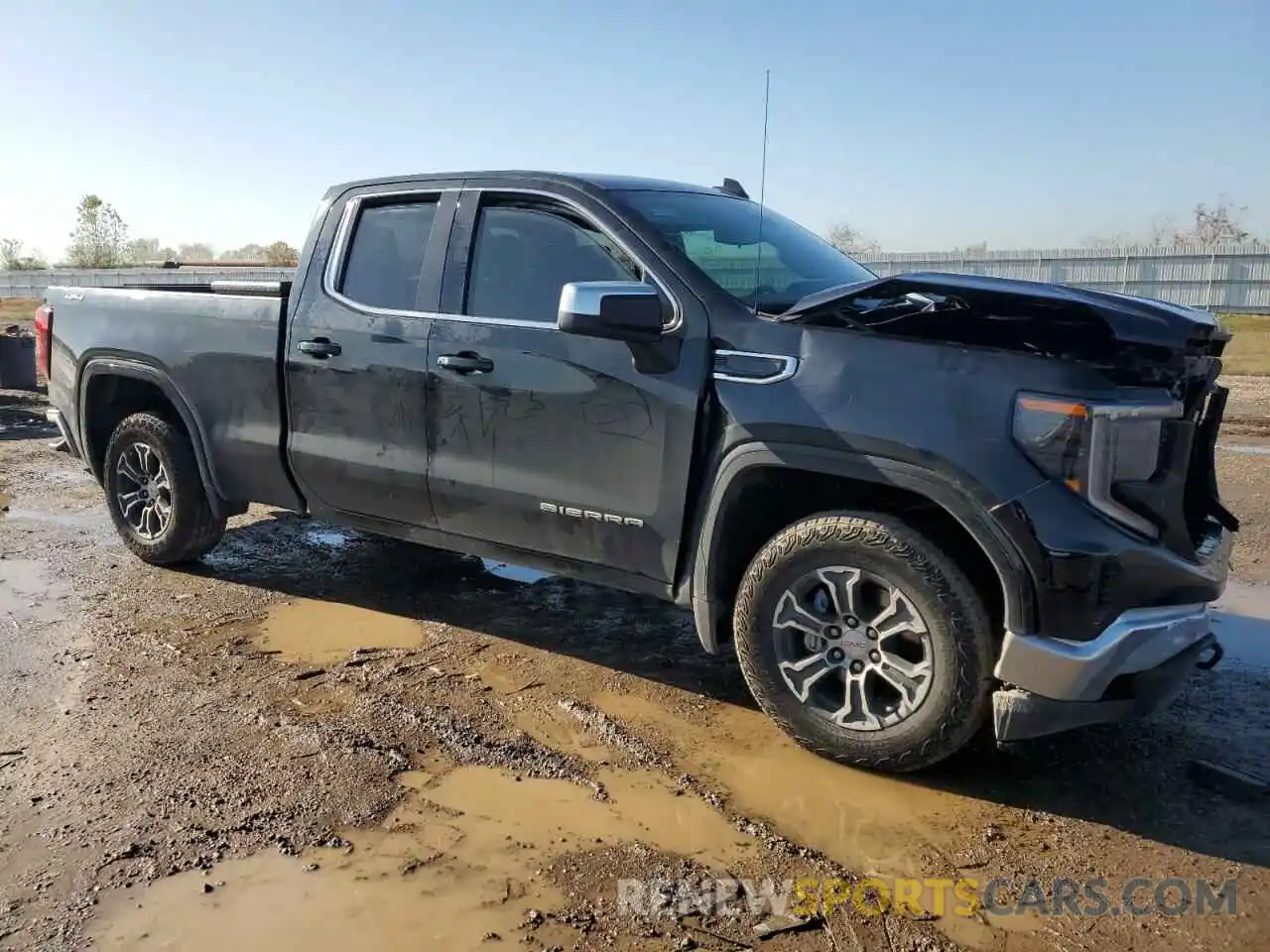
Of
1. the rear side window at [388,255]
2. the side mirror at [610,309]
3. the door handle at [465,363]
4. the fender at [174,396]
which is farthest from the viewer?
the fender at [174,396]

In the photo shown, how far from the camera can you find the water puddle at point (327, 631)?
4441mm

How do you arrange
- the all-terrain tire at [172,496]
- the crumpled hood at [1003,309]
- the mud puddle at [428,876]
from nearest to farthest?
the mud puddle at [428,876] < the crumpled hood at [1003,309] < the all-terrain tire at [172,496]

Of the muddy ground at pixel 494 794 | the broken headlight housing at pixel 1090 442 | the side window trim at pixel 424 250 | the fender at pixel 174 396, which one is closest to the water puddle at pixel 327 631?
the muddy ground at pixel 494 794

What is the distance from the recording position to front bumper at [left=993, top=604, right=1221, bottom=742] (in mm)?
2896

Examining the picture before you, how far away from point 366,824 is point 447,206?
2534mm

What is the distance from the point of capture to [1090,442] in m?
2.87

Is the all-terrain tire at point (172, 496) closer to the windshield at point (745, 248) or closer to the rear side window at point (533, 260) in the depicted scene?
the rear side window at point (533, 260)

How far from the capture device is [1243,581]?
5367 mm

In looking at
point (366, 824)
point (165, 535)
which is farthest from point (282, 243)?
point (366, 824)

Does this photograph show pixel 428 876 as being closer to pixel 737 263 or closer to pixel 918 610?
pixel 918 610

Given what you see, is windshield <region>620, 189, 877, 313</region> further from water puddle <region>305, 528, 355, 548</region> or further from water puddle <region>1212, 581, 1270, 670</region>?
water puddle <region>305, 528, 355, 548</region>

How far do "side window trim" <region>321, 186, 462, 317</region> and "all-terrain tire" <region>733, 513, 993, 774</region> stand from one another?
1852mm

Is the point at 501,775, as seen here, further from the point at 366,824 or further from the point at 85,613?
the point at 85,613

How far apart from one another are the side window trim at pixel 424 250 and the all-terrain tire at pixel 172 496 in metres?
1.38
